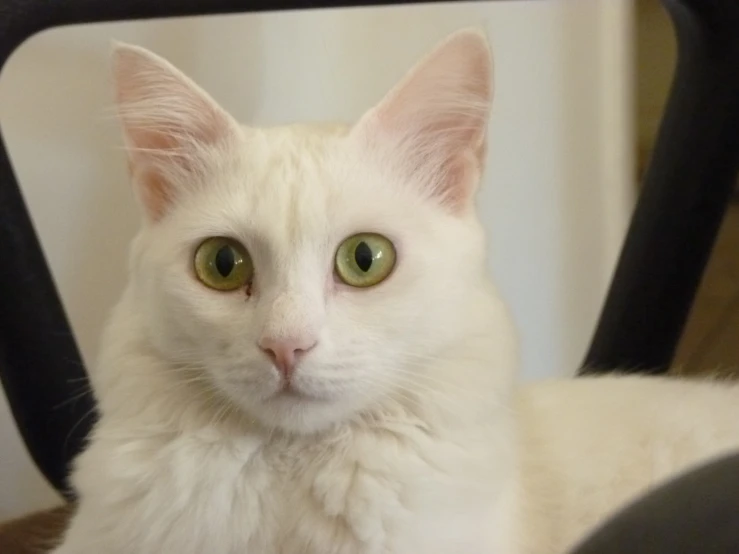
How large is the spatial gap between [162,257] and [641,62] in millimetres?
1387

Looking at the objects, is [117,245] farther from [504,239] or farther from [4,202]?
[504,239]

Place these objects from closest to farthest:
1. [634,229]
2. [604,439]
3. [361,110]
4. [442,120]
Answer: [442,120], [604,439], [634,229], [361,110]

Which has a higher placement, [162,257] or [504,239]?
[162,257]

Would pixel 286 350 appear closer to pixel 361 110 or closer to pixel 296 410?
pixel 296 410

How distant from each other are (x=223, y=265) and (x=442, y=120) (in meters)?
0.26

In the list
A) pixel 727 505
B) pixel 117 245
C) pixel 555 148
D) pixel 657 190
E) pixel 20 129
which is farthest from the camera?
pixel 555 148

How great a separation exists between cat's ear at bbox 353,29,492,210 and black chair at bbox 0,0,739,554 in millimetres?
152

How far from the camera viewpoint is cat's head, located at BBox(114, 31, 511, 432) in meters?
0.64

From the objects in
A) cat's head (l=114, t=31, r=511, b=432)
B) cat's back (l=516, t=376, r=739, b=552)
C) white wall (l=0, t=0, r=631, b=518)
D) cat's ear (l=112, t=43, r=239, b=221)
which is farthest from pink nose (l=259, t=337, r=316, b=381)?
white wall (l=0, t=0, r=631, b=518)

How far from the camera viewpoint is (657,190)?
104cm

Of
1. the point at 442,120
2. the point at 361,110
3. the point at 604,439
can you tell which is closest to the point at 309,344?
the point at 442,120

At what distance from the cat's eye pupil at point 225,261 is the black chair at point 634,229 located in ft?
0.98

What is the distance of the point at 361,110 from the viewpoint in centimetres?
159

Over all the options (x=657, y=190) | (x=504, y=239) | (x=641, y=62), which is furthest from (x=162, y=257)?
(x=641, y=62)
